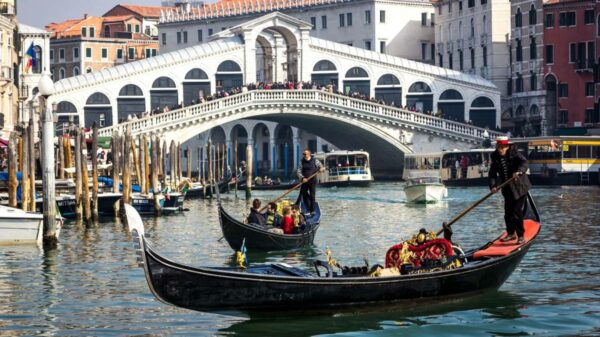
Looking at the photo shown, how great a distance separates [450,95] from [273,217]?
35.1 meters

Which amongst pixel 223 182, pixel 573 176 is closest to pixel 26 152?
pixel 223 182

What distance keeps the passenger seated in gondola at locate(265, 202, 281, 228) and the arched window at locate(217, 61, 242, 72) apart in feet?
111

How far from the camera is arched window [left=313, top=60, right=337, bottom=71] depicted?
56094 mm

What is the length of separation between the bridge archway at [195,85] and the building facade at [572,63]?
12.1 m

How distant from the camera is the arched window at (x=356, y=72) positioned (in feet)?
185

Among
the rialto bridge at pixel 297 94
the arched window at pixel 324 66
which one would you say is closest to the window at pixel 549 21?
the rialto bridge at pixel 297 94

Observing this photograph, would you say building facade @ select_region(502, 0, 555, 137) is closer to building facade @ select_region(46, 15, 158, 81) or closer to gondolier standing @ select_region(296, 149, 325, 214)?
building facade @ select_region(46, 15, 158, 81)

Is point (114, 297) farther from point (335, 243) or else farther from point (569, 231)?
point (569, 231)

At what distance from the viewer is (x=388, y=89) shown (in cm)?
5656

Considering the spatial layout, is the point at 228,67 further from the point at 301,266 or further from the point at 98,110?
the point at 301,266

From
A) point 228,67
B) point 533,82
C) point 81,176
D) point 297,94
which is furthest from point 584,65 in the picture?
point 81,176

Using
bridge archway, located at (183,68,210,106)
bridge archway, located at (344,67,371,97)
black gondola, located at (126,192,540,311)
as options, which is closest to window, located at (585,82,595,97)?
bridge archway, located at (344,67,371,97)

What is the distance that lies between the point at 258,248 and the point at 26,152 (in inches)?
195

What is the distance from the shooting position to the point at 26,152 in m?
24.1
